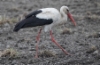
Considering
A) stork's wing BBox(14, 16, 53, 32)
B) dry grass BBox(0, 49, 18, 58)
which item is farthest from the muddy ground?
stork's wing BBox(14, 16, 53, 32)

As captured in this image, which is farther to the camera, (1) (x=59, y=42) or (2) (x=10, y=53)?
(1) (x=59, y=42)

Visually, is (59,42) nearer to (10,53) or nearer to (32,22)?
(32,22)

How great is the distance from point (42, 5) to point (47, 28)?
1267 cm

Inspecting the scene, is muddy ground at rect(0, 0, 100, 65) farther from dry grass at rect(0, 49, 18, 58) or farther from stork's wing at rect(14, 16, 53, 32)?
stork's wing at rect(14, 16, 53, 32)

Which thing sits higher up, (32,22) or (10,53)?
(32,22)

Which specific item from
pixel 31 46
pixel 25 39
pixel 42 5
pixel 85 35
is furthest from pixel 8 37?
pixel 42 5

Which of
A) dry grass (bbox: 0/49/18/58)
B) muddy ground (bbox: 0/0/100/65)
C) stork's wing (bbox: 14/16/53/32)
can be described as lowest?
muddy ground (bbox: 0/0/100/65)

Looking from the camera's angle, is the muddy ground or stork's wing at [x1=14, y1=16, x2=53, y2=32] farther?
stork's wing at [x1=14, y1=16, x2=53, y2=32]

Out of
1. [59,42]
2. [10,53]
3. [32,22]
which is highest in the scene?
[32,22]

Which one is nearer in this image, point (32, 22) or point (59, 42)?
point (32, 22)

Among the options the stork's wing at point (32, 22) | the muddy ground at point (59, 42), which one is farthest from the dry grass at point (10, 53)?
the stork's wing at point (32, 22)

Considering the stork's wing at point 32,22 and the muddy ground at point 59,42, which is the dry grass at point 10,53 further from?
the stork's wing at point 32,22

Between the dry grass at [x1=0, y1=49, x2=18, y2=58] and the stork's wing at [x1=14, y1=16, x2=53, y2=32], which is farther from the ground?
the stork's wing at [x1=14, y1=16, x2=53, y2=32]

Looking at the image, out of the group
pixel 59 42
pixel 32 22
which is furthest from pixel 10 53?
pixel 59 42
